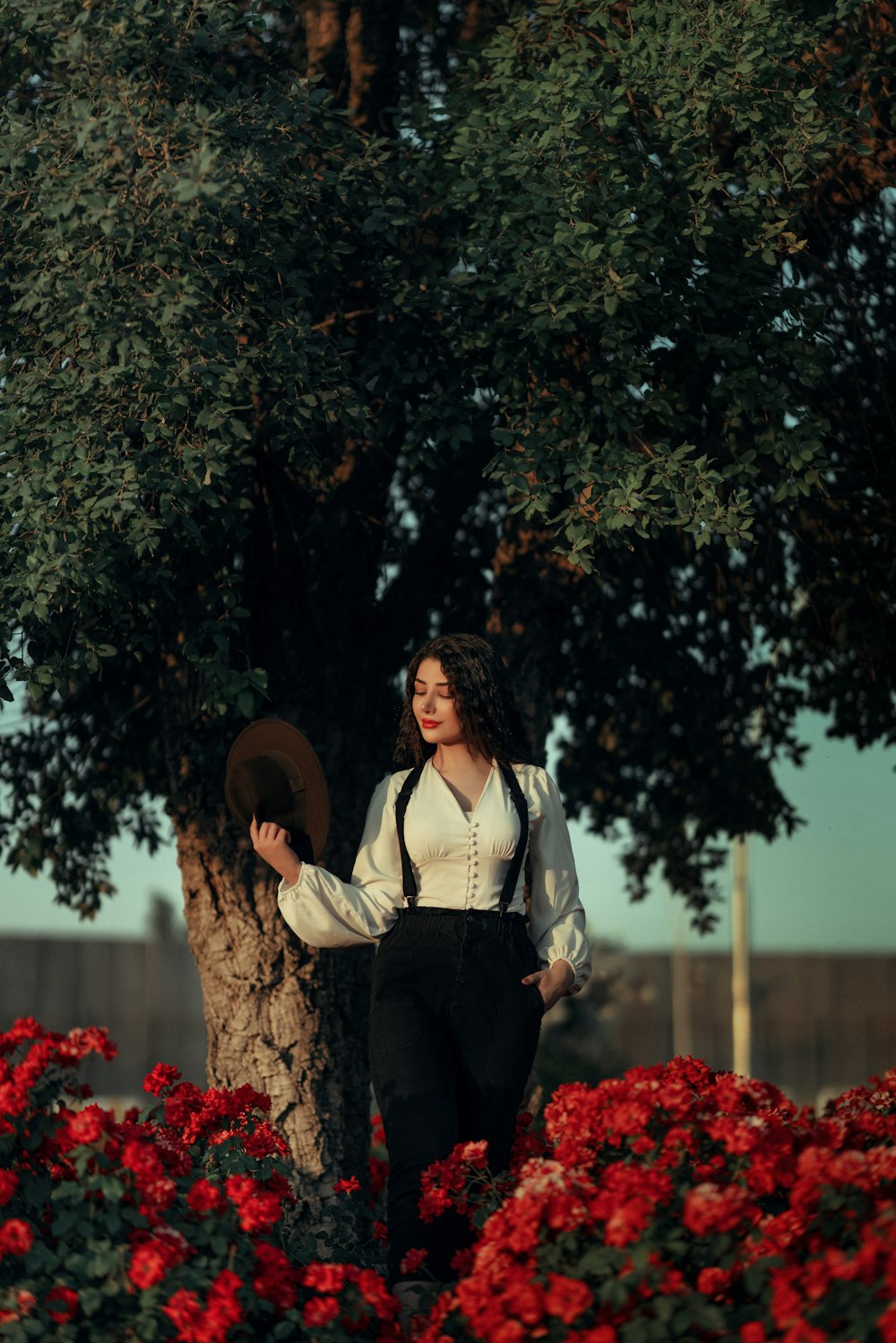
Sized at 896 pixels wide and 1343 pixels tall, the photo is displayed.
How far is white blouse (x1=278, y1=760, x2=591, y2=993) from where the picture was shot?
191 inches

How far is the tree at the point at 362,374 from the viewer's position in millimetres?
5785

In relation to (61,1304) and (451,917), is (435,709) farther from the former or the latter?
(61,1304)

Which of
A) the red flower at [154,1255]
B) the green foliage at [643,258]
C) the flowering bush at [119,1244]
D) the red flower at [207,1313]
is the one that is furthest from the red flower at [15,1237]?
→ the green foliage at [643,258]

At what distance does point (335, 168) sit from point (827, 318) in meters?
2.67

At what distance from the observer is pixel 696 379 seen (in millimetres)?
7340

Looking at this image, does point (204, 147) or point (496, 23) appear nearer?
point (204, 147)

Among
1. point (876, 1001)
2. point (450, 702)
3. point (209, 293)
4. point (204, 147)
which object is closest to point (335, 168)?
point (209, 293)

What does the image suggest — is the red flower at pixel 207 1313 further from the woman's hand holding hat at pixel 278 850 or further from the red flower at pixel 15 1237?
the woman's hand holding hat at pixel 278 850

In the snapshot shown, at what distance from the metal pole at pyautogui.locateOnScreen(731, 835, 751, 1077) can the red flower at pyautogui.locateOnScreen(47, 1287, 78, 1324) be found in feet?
91.4

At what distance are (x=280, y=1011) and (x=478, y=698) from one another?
10.4 feet

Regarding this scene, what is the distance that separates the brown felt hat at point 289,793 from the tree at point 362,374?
1.01 meters

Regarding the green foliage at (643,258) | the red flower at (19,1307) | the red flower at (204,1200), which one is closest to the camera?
the red flower at (19,1307)

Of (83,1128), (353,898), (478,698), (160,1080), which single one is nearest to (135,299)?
(478,698)

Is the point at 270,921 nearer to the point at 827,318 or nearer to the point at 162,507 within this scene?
the point at 162,507
